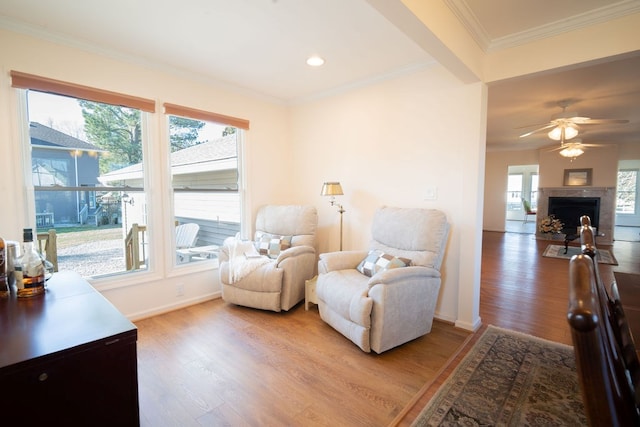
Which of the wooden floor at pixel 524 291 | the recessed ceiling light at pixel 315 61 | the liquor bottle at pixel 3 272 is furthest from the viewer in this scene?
the recessed ceiling light at pixel 315 61

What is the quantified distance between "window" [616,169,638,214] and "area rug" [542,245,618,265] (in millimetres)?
4625

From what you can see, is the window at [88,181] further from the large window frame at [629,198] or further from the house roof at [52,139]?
the large window frame at [629,198]

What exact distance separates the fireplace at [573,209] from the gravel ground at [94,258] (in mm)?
9029

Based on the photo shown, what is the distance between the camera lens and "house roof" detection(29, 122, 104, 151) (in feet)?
8.10

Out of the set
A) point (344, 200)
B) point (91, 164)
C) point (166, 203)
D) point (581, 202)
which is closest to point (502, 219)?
point (581, 202)

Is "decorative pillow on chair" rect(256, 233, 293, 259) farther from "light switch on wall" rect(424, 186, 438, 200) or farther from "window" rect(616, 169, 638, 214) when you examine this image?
"window" rect(616, 169, 638, 214)

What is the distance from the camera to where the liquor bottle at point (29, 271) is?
143 cm

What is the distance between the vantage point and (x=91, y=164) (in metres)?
2.75

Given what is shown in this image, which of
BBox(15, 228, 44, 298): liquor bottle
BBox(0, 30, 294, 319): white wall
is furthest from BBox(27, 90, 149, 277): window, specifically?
BBox(15, 228, 44, 298): liquor bottle

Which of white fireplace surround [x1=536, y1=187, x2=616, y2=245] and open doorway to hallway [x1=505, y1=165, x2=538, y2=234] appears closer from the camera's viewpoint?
white fireplace surround [x1=536, y1=187, x2=616, y2=245]

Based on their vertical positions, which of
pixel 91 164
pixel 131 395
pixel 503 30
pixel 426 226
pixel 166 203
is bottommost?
pixel 131 395

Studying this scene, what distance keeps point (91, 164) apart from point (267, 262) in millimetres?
1853

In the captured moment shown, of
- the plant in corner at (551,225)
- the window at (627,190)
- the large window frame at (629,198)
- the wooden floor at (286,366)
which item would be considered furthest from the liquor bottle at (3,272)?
the window at (627,190)

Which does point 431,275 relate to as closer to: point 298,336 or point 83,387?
point 298,336
